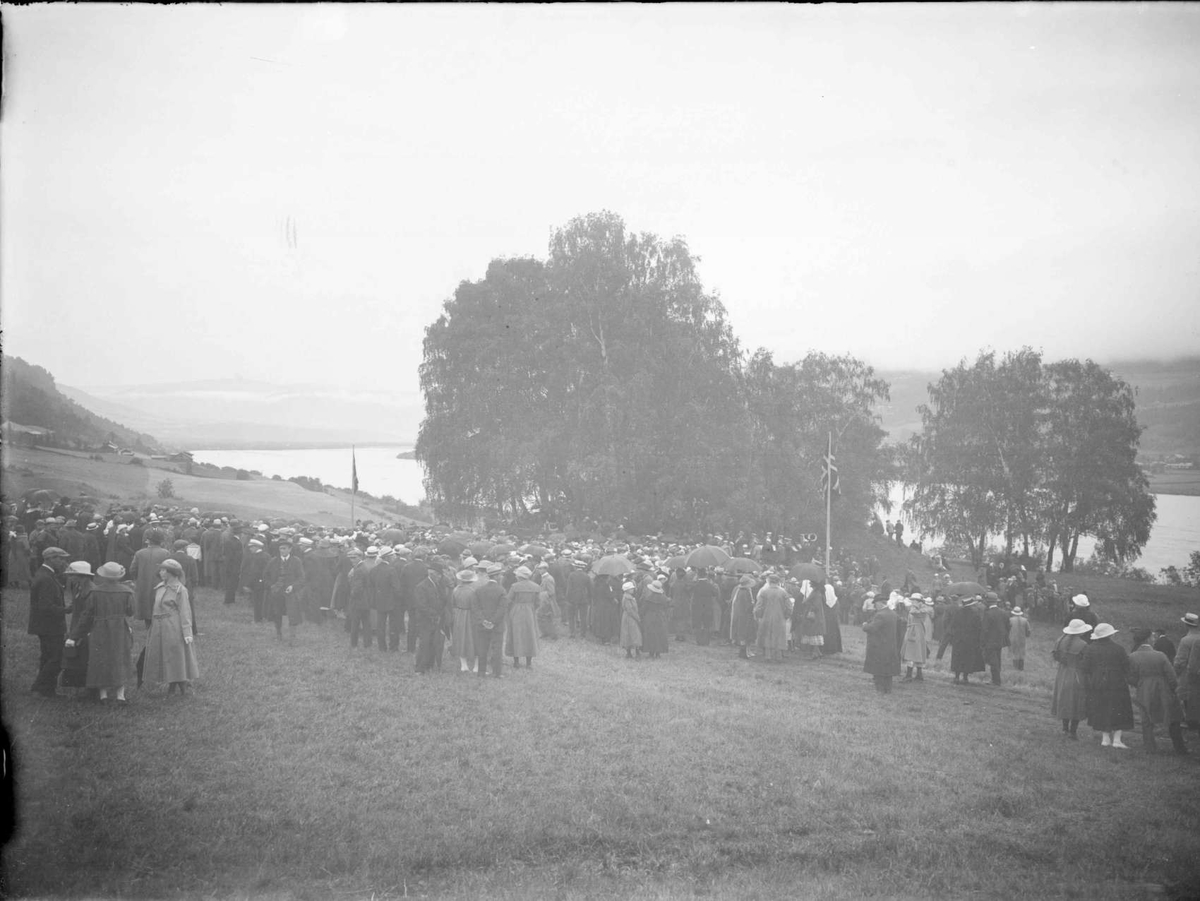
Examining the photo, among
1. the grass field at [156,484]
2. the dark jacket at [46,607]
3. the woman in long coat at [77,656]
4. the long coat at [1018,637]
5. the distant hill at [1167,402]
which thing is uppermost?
the distant hill at [1167,402]

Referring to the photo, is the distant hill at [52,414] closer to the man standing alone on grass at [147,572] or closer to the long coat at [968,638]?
the man standing alone on grass at [147,572]

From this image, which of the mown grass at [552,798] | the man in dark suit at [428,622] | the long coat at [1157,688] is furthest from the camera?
the man in dark suit at [428,622]

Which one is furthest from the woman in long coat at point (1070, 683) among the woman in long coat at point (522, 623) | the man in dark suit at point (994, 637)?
the woman in long coat at point (522, 623)

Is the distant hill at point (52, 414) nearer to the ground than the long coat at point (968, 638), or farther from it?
farther from it

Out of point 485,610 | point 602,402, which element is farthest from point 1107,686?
point 602,402

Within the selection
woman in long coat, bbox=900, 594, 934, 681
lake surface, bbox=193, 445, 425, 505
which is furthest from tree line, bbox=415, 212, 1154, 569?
woman in long coat, bbox=900, 594, 934, 681

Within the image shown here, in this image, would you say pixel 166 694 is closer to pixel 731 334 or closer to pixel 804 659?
pixel 804 659

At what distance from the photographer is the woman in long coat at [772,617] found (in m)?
17.5

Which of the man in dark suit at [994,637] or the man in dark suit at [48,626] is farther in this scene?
the man in dark suit at [994,637]

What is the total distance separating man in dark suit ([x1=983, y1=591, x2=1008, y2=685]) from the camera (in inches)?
642

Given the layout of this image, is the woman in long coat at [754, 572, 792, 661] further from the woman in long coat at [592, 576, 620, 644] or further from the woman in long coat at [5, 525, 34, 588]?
the woman in long coat at [5, 525, 34, 588]

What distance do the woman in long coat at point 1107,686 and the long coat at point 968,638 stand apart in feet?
14.1

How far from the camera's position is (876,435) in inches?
1890

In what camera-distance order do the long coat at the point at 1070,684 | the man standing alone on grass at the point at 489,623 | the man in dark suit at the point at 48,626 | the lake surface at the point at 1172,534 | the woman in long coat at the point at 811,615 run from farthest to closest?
1. the lake surface at the point at 1172,534
2. the woman in long coat at the point at 811,615
3. the man standing alone on grass at the point at 489,623
4. the long coat at the point at 1070,684
5. the man in dark suit at the point at 48,626
